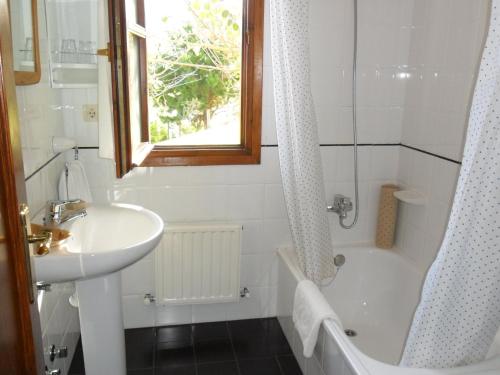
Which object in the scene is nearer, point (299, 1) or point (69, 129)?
point (299, 1)

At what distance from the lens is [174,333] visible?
8.02 feet

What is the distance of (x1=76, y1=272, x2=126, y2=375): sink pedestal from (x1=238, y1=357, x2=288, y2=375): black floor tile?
2.01ft

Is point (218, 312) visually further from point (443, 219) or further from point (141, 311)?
point (443, 219)

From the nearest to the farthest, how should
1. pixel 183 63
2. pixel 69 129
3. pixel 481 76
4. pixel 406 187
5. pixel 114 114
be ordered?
pixel 481 76
pixel 114 114
pixel 69 129
pixel 183 63
pixel 406 187

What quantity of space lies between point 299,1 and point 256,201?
1.01 metres

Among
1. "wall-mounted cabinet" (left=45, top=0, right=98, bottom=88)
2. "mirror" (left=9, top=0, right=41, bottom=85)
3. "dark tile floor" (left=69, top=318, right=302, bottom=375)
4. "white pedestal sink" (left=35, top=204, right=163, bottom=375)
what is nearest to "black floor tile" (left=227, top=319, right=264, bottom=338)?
"dark tile floor" (left=69, top=318, right=302, bottom=375)

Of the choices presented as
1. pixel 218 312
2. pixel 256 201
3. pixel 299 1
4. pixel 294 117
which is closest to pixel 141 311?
pixel 218 312

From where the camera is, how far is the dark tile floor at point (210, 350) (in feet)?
7.16

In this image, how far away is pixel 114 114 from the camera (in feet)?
5.31

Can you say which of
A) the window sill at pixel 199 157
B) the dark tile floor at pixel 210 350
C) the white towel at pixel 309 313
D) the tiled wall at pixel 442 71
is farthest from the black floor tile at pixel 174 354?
the tiled wall at pixel 442 71

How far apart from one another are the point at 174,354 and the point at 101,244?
2.81 ft

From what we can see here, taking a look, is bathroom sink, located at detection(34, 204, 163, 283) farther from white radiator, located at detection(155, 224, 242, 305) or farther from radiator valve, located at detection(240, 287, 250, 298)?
radiator valve, located at detection(240, 287, 250, 298)

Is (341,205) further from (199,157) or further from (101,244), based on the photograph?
(101,244)

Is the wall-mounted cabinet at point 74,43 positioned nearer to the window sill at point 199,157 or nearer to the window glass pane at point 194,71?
the window glass pane at point 194,71
